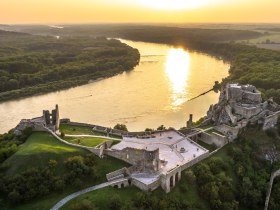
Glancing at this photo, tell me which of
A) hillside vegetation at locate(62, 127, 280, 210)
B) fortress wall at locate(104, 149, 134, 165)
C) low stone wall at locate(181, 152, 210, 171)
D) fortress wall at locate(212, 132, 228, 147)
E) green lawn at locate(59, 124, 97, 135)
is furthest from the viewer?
green lawn at locate(59, 124, 97, 135)

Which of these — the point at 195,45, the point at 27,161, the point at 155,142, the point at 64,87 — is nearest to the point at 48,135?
the point at 27,161

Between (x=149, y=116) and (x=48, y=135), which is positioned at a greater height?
(x=48, y=135)

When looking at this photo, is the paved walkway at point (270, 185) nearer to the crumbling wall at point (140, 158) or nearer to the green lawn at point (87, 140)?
the crumbling wall at point (140, 158)

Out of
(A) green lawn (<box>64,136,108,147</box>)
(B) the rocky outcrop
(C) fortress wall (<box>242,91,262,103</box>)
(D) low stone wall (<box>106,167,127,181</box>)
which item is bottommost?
(D) low stone wall (<box>106,167,127,181</box>)

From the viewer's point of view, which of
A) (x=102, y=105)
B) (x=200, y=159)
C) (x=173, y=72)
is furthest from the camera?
(x=173, y=72)

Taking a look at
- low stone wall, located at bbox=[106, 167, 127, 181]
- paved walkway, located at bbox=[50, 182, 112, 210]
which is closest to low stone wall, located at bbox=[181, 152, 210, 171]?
low stone wall, located at bbox=[106, 167, 127, 181]

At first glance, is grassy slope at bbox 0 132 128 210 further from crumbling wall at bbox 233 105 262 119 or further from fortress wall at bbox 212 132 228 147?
crumbling wall at bbox 233 105 262 119

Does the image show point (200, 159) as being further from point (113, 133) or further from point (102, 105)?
point (102, 105)
